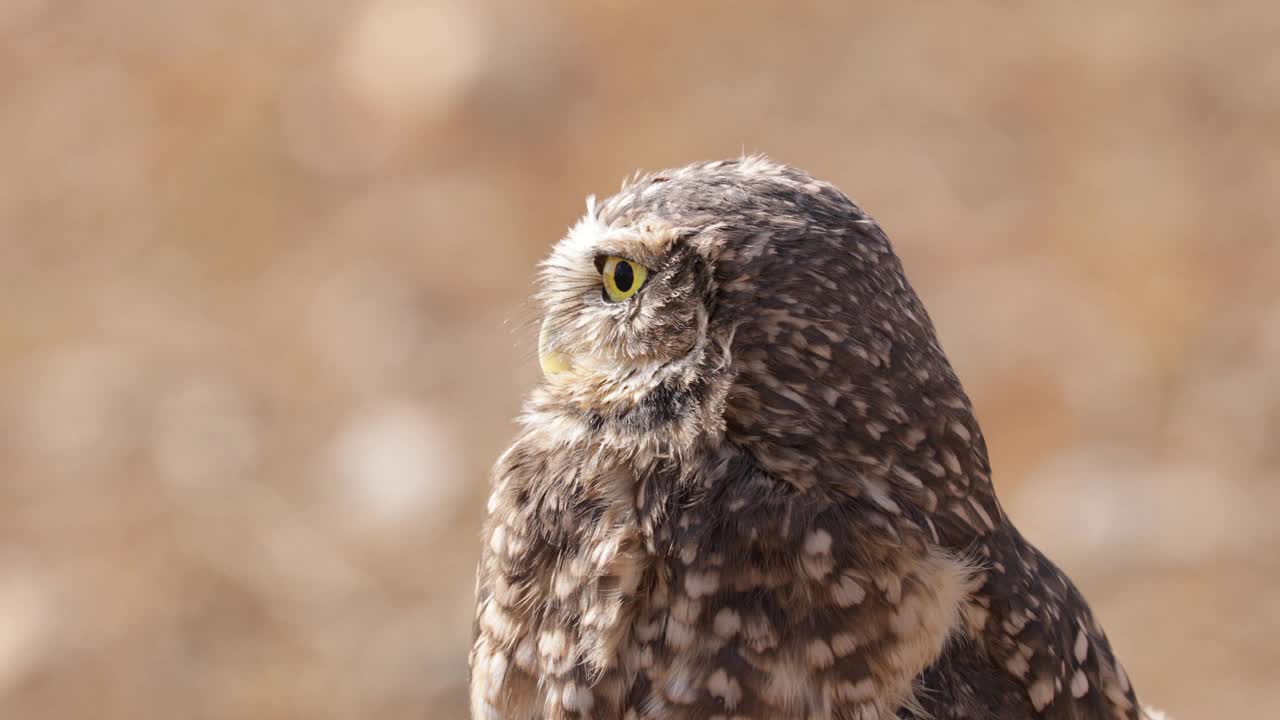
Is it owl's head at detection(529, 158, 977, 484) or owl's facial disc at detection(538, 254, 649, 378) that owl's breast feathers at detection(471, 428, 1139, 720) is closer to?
owl's head at detection(529, 158, 977, 484)

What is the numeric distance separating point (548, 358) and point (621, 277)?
0.27 m

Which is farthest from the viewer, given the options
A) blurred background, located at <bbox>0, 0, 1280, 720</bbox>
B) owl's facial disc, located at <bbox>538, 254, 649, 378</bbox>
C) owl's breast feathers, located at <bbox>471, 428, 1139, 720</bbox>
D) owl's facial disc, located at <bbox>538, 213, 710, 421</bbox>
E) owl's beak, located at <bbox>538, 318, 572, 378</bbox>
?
blurred background, located at <bbox>0, 0, 1280, 720</bbox>

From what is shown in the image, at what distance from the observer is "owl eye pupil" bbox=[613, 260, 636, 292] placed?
2.57m

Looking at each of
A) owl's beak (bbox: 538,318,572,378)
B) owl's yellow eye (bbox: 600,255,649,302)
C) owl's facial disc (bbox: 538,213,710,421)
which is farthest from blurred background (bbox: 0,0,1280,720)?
owl's yellow eye (bbox: 600,255,649,302)

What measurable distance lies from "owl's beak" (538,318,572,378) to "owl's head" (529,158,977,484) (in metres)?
0.12

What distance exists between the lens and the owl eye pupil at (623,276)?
2.57m

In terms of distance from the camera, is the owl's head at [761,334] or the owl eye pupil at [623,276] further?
the owl eye pupil at [623,276]

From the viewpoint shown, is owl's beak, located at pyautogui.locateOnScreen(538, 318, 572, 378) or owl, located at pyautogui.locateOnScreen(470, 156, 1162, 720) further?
owl's beak, located at pyautogui.locateOnScreen(538, 318, 572, 378)

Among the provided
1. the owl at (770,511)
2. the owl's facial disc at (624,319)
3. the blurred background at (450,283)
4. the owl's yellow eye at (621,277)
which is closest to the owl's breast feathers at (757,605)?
the owl at (770,511)

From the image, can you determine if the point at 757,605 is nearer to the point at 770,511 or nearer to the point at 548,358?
the point at 770,511

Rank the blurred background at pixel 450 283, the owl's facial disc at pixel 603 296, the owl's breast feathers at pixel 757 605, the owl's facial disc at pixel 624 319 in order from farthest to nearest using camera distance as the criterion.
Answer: the blurred background at pixel 450 283
the owl's facial disc at pixel 603 296
the owl's facial disc at pixel 624 319
the owl's breast feathers at pixel 757 605

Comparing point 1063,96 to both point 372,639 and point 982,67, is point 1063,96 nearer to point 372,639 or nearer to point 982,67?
point 982,67

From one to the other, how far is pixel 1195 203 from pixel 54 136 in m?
11.2

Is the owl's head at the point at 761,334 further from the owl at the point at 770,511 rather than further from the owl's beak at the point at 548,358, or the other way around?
the owl's beak at the point at 548,358
